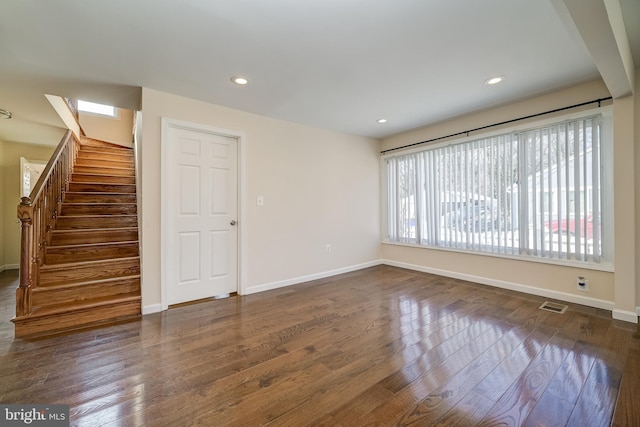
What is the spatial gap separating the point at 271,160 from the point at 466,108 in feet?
9.01

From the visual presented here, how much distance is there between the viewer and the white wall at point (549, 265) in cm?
252

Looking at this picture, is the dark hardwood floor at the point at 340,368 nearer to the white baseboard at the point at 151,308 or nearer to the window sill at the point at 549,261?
the white baseboard at the point at 151,308

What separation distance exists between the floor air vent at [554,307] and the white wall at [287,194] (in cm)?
259

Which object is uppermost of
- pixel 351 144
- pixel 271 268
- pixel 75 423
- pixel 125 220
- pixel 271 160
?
pixel 351 144

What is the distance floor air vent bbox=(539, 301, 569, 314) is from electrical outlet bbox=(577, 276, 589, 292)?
0.29 m

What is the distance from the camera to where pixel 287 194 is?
3.92m

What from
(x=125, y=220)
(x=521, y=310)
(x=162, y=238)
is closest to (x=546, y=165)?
(x=521, y=310)

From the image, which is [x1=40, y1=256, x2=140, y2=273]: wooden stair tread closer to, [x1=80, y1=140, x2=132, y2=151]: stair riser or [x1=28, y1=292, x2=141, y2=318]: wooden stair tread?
[x1=28, y1=292, x2=141, y2=318]: wooden stair tread

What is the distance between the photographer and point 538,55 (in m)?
2.31

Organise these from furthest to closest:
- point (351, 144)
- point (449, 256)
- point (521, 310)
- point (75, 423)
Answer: point (351, 144)
point (449, 256)
point (521, 310)
point (75, 423)

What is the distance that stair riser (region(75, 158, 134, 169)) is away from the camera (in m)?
4.88

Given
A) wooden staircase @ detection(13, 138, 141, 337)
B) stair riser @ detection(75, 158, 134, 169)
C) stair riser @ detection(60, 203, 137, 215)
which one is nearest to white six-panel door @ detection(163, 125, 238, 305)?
wooden staircase @ detection(13, 138, 141, 337)

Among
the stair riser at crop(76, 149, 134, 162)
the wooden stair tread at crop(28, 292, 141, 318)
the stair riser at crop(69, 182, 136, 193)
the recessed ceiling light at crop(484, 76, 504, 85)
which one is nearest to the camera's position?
the wooden stair tread at crop(28, 292, 141, 318)

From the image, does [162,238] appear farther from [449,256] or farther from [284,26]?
[449,256]
